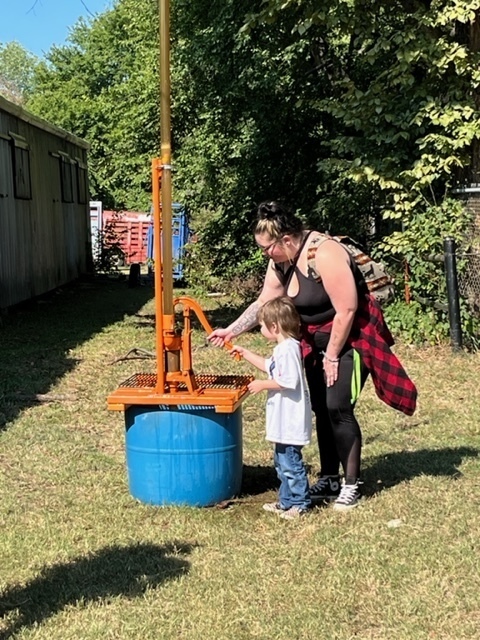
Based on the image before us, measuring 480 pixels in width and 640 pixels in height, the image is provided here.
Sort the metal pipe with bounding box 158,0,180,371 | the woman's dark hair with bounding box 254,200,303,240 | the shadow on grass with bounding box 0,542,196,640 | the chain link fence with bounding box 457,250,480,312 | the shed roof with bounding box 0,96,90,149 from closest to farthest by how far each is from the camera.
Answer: the shadow on grass with bounding box 0,542,196,640 → the woman's dark hair with bounding box 254,200,303,240 → the metal pipe with bounding box 158,0,180,371 → the chain link fence with bounding box 457,250,480,312 → the shed roof with bounding box 0,96,90,149

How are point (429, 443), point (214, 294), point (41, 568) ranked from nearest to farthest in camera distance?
point (41, 568) < point (429, 443) < point (214, 294)

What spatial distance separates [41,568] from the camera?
385 centimetres

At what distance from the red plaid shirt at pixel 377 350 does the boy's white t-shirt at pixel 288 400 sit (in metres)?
0.26

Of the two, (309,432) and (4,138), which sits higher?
(4,138)

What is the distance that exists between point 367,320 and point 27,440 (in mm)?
2911

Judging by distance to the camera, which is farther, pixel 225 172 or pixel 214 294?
pixel 214 294

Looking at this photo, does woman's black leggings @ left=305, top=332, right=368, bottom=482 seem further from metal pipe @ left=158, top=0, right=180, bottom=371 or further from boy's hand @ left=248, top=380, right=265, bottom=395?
metal pipe @ left=158, top=0, right=180, bottom=371

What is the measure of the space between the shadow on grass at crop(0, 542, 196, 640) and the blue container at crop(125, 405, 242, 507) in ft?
1.67

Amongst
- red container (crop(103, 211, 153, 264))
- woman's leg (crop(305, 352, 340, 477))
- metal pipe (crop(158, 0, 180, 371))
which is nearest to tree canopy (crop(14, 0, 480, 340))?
metal pipe (crop(158, 0, 180, 371))

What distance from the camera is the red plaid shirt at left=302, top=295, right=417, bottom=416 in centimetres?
448

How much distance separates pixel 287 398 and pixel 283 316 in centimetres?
45

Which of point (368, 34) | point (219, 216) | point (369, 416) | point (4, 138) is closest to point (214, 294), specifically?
point (219, 216)

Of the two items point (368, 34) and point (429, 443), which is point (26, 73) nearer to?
point (368, 34)

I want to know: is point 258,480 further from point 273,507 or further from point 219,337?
point 219,337
